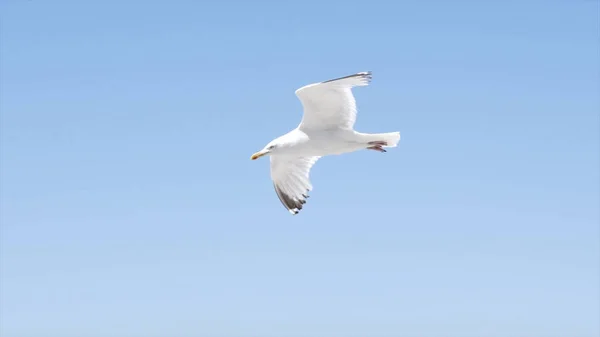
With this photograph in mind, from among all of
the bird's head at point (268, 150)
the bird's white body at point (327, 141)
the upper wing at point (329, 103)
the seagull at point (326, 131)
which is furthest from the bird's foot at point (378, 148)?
the bird's head at point (268, 150)

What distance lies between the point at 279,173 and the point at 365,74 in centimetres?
347

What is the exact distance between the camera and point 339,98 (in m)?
15.9

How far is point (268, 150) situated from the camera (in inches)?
664

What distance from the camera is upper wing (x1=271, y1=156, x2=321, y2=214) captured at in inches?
698

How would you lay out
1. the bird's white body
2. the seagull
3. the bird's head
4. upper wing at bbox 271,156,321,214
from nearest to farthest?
the seagull → the bird's white body → the bird's head → upper wing at bbox 271,156,321,214

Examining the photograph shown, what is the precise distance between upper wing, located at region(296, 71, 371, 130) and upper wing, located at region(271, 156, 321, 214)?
4.67 ft

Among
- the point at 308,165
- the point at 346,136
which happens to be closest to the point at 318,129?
the point at 346,136

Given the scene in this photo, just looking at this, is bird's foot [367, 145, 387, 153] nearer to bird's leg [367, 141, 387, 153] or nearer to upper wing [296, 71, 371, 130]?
bird's leg [367, 141, 387, 153]

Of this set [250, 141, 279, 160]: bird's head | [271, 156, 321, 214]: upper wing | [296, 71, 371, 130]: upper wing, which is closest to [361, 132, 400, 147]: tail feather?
[296, 71, 371, 130]: upper wing

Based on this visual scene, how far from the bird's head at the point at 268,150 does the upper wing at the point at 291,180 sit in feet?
2.55

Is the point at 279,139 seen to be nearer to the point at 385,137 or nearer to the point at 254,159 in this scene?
the point at 254,159

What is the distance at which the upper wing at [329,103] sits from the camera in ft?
50.6

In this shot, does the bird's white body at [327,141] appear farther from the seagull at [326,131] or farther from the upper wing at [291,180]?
the upper wing at [291,180]

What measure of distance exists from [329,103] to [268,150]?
1.52m
